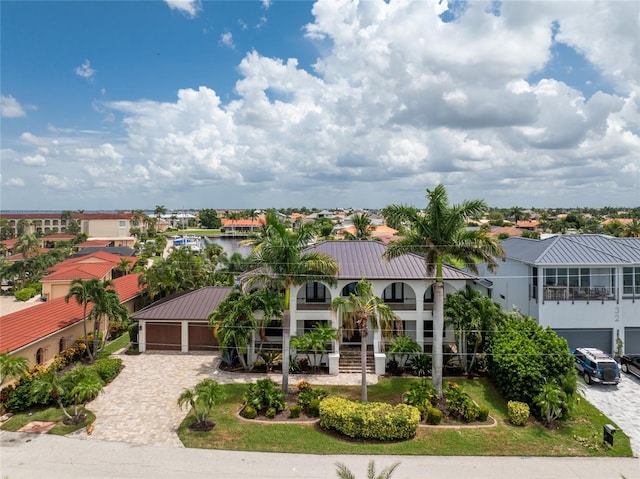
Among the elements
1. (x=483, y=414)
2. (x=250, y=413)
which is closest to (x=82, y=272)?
(x=250, y=413)

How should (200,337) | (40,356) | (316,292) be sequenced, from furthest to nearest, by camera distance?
(200,337)
(316,292)
(40,356)

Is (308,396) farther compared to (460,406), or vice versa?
(308,396)

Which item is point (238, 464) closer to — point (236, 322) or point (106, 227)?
point (236, 322)

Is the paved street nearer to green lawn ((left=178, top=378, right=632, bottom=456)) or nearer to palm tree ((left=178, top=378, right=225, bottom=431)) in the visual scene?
green lawn ((left=178, top=378, right=632, bottom=456))

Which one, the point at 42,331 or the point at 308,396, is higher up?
the point at 42,331

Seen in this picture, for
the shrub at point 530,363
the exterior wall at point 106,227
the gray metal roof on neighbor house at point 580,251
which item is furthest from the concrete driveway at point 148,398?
the exterior wall at point 106,227

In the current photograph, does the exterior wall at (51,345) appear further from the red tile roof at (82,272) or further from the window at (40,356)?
the red tile roof at (82,272)

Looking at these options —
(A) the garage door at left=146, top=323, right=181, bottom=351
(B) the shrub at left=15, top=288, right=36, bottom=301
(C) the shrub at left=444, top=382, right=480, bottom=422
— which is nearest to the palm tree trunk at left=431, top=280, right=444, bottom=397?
(C) the shrub at left=444, top=382, right=480, bottom=422
